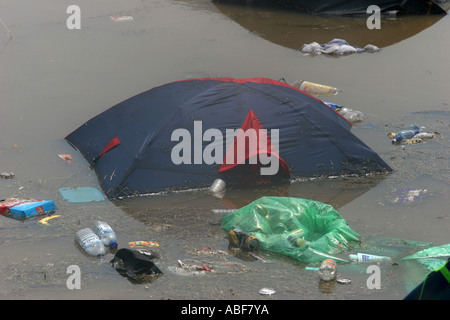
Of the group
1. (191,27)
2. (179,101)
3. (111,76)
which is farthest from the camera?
(191,27)

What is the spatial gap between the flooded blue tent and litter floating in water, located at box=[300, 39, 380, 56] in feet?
13.9

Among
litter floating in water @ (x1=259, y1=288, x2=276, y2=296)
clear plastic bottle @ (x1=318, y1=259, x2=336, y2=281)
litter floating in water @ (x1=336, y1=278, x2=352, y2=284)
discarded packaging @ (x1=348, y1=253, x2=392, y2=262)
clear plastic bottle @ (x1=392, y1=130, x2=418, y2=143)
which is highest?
clear plastic bottle @ (x1=392, y1=130, x2=418, y2=143)

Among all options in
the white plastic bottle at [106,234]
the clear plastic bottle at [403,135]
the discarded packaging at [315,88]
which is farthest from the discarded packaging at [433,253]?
the discarded packaging at [315,88]

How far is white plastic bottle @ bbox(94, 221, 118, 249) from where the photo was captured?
576 cm

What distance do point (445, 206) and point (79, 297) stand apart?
398cm

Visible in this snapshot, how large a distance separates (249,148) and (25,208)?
8.03ft

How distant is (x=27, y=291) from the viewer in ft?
16.5

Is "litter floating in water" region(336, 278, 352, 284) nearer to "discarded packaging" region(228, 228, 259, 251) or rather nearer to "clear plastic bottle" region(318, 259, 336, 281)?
"clear plastic bottle" region(318, 259, 336, 281)

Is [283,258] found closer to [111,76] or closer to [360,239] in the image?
[360,239]

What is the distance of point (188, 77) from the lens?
406 inches

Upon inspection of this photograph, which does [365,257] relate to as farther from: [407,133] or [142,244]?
[407,133]

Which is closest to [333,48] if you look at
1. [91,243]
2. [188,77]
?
[188,77]

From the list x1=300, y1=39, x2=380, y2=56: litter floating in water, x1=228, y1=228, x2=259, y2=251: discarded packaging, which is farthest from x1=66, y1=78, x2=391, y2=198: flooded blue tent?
x1=300, y1=39, x2=380, y2=56: litter floating in water

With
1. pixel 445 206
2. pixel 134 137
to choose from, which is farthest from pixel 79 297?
pixel 445 206
